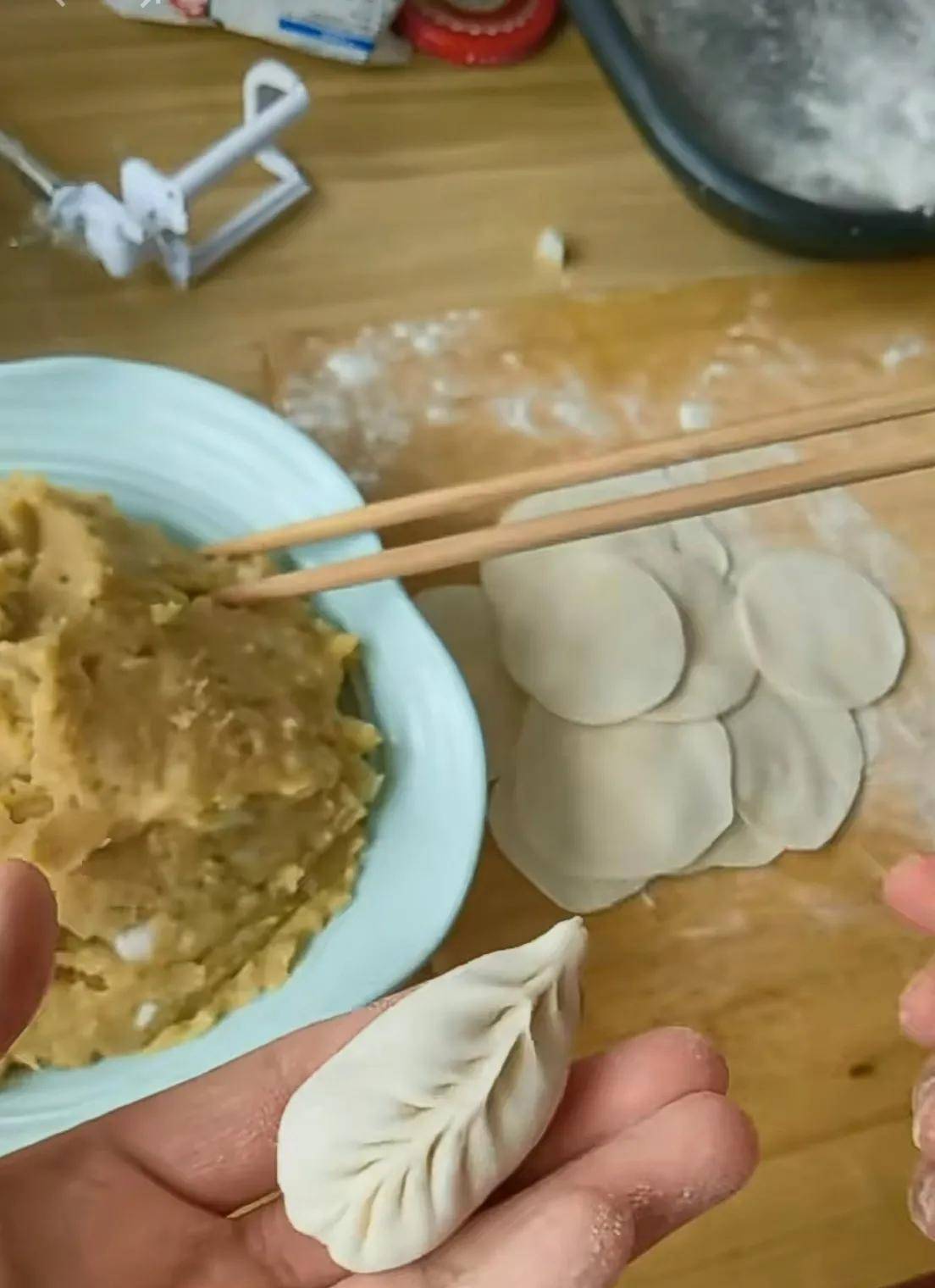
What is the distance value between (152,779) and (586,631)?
264mm

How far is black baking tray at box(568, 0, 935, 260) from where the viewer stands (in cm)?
85

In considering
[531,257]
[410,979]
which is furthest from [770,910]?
[531,257]

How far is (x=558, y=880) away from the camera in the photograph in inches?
27.8

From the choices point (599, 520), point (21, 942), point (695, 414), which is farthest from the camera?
point (695, 414)

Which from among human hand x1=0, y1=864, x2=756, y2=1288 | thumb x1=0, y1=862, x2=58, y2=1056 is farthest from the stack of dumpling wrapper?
thumb x1=0, y1=862, x2=58, y2=1056

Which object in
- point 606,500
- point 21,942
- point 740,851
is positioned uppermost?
point 21,942

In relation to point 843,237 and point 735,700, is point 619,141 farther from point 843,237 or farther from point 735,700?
point 735,700

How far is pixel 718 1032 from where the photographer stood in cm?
70

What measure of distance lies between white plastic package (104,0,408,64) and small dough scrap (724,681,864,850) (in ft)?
1.59

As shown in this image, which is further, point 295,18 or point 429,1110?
point 295,18

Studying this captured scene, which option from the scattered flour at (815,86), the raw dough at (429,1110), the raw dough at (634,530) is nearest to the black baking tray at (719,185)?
the scattered flour at (815,86)

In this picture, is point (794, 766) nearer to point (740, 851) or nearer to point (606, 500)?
point (740, 851)

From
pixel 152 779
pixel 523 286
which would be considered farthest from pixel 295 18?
pixel 152 779

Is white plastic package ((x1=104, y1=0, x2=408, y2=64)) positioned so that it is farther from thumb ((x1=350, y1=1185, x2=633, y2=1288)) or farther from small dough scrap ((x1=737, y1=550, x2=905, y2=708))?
thumb ((x1=350, y1=1185, x2=633, y2=1288))
